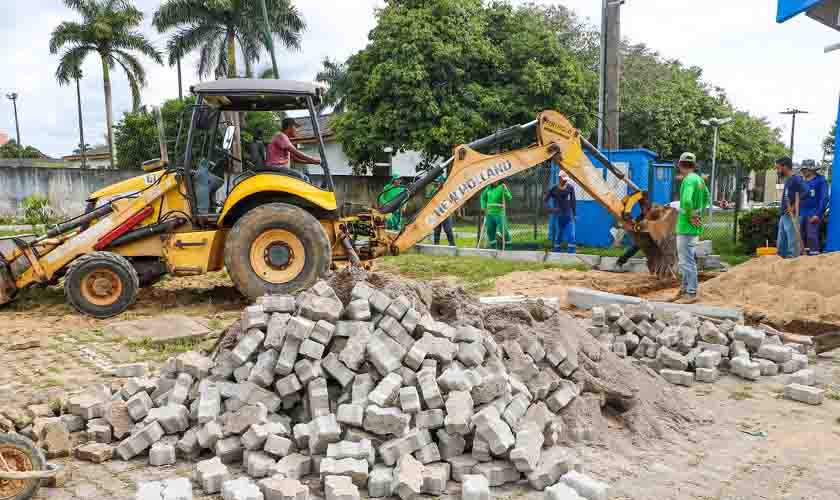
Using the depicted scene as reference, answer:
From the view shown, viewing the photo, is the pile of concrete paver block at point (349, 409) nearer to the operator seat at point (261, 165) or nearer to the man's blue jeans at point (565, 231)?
the operator seat at point (261, 165)

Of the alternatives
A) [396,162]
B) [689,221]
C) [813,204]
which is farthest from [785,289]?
[396,162]

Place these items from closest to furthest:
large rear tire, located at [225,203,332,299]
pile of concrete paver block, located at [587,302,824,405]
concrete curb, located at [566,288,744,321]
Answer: pile of concrete paver block, located at [587,302,824,405] < concrete curb, located at [566,288,744,321] < large rear tire, located at [225,203,332,299]

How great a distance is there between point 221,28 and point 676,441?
28609 millimetres

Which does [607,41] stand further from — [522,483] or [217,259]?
[522,483]

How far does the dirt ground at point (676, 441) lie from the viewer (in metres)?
3.73

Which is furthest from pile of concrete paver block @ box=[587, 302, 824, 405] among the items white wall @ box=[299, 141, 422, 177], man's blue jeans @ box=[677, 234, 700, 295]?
white wall @ box=[299, 141, 422, 177]

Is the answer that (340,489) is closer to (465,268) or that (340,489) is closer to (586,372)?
(586,372)

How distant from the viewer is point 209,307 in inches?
337

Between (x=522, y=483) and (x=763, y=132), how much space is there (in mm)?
43171

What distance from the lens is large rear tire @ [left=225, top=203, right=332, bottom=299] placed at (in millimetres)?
7910

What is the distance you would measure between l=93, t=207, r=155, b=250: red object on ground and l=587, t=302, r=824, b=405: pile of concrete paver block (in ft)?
18.3

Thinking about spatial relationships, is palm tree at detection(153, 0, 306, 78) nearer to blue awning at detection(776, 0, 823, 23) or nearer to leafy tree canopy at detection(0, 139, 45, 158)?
blue awning at detection(776, 0, 823, 23)

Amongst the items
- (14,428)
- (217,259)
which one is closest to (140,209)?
(217,259)

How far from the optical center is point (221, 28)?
28.6 meters
